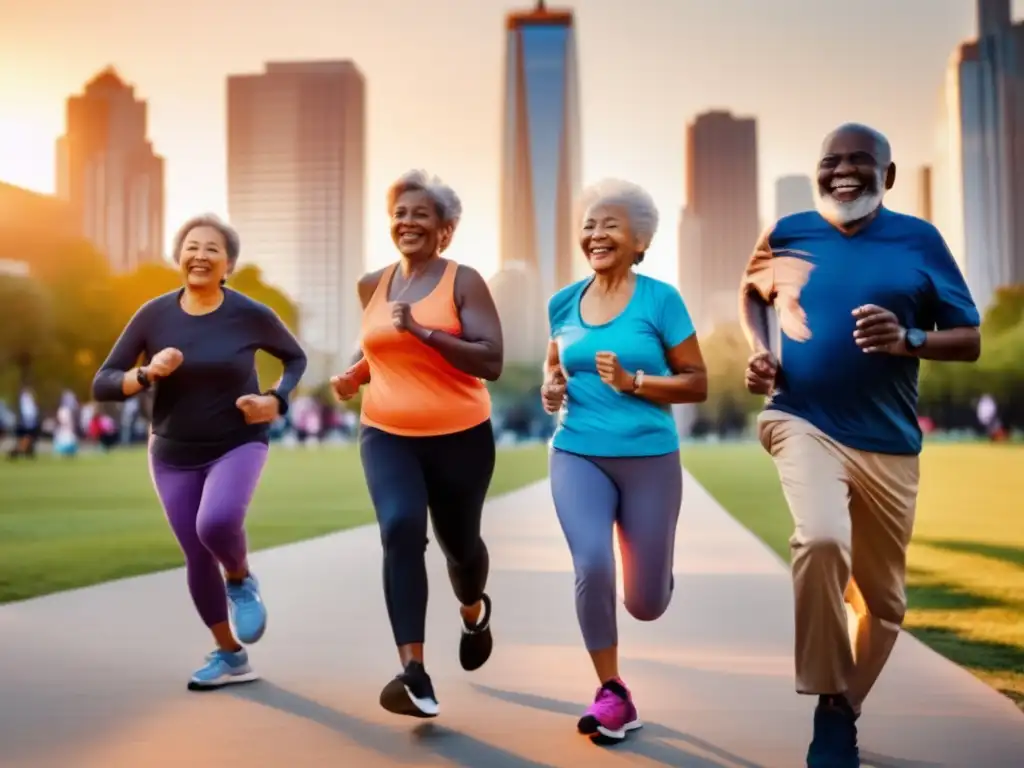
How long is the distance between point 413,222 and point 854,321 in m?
1.89

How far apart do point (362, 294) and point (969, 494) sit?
19.5 metres

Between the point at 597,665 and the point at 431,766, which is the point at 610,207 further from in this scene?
the point at 431,766

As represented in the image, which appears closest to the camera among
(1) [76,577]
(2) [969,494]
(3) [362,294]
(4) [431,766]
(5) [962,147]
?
(4) [431,766]

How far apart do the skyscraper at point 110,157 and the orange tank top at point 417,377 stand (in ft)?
548

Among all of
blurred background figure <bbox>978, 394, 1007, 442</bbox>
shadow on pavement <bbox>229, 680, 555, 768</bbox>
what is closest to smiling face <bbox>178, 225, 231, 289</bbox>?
shadow on pavement <bbox>229, 680, 555, 768</bbox>

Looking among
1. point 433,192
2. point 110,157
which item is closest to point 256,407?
point 433,192

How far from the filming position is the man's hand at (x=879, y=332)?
173 inches

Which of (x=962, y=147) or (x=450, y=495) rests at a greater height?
(x=962, y=147)

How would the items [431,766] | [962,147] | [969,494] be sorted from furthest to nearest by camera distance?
[962,147] → [969,494] → [431,766]

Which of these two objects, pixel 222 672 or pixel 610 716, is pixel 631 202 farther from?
pixel 222 672

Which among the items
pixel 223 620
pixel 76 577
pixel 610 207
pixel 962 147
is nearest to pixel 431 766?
pixel 223 620

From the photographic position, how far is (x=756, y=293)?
497 centimetres

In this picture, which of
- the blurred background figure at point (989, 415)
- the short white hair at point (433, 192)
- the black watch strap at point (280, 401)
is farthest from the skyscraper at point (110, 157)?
the short white hair at point (433, 192)

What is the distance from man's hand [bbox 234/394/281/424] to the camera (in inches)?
234
